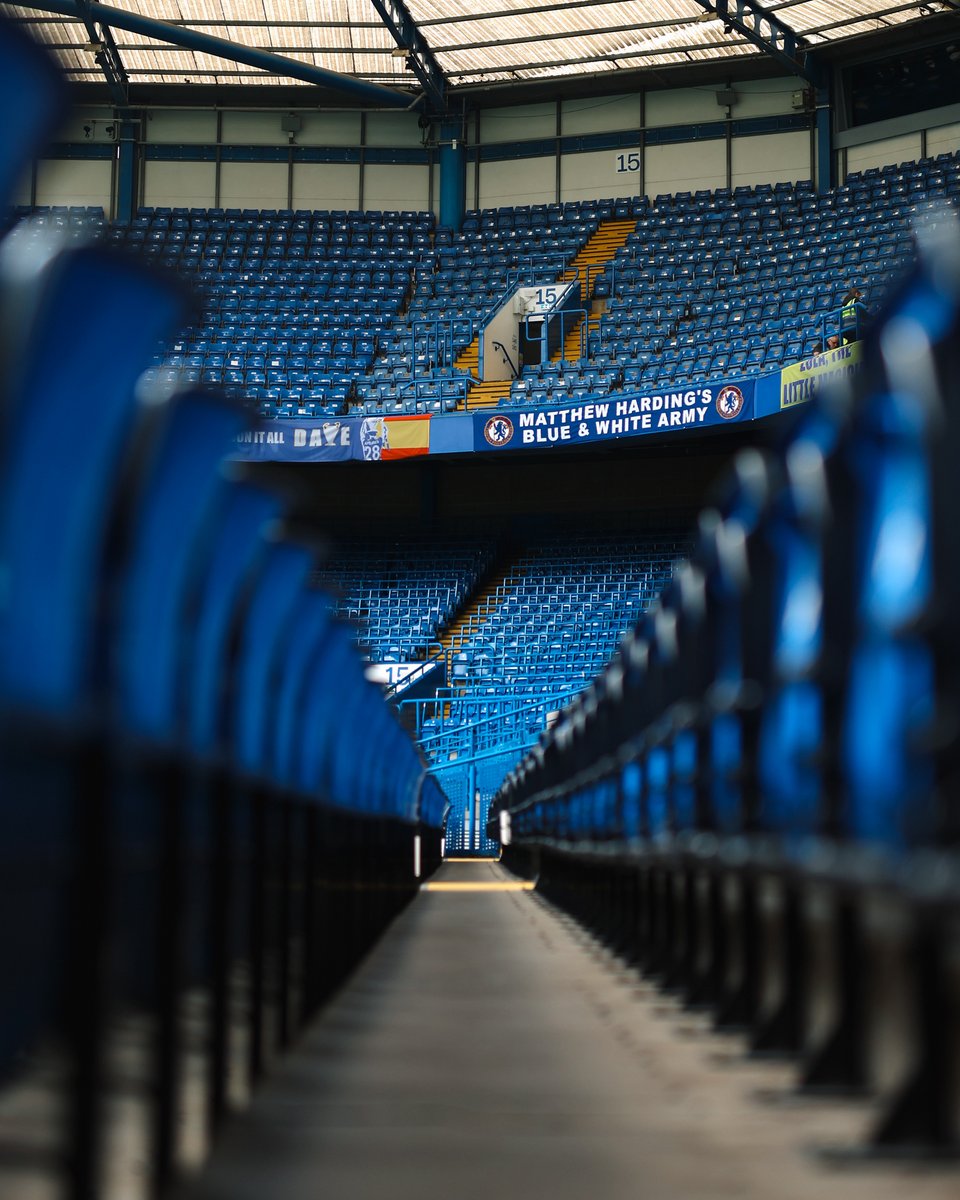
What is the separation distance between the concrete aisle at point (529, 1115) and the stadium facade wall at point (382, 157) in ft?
99.0

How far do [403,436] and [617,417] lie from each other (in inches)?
147

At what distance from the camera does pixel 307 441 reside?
28359mm

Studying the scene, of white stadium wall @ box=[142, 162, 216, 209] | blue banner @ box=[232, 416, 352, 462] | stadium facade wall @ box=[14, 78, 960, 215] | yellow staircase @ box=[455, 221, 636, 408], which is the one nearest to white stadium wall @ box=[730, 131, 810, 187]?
stadium facade wall @ box=[14, 78, 960, 215]

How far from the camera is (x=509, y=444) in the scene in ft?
90.4

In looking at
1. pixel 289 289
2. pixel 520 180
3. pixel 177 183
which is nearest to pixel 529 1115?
pixel 289 289

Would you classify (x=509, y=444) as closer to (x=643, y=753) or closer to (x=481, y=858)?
(x=481, y=858)

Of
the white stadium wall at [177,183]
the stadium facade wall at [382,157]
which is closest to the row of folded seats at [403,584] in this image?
the stadium facade wall at [382,157]

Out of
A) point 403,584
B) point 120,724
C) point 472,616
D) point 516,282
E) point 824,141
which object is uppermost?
point 824,141

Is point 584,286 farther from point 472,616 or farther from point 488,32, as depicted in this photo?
point 472,616

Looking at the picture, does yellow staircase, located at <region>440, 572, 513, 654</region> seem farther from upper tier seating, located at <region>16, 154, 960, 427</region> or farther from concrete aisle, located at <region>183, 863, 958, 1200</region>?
concrete aisle, located at <region>183, 863, 958, 1200</region>

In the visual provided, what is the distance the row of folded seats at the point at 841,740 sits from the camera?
8.14ft

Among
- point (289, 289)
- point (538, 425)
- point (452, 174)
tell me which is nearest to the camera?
point (538, 425)

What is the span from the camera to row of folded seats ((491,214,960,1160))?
2480 millimetres

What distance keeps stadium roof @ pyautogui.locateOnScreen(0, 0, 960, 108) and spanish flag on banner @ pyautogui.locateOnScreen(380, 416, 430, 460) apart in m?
7.97
